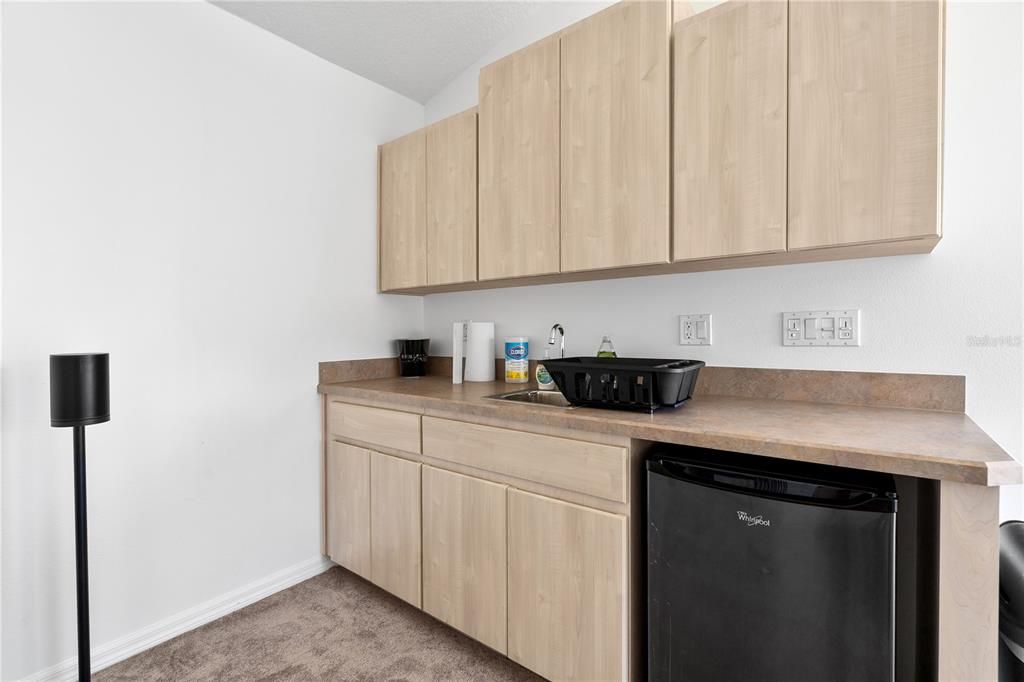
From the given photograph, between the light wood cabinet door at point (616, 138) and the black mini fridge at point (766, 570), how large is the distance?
0.74m

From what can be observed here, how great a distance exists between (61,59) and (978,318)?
295 cm

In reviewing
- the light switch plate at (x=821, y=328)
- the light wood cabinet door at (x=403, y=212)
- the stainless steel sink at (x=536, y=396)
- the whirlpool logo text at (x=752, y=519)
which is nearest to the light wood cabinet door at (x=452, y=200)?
the light wood cabinet door at (x=403, y=212)

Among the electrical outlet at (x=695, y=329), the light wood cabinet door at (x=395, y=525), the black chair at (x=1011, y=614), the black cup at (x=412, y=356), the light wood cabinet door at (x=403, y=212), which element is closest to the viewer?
the black chair at (x=1011, y=614)

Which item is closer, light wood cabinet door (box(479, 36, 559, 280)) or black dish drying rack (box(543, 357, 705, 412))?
black dish drying rack (box(543, 357, 705, 412))

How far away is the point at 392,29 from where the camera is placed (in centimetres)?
226

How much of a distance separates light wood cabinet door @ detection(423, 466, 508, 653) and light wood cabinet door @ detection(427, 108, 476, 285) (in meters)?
0.89

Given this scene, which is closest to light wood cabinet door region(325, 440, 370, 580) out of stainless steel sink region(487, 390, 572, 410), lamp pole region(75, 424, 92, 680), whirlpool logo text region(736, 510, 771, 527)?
stainless steel sink region(487, 390, 572, 410)

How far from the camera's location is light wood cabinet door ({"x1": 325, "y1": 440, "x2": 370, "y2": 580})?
2.18 m

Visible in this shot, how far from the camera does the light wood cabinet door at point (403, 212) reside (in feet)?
7.90

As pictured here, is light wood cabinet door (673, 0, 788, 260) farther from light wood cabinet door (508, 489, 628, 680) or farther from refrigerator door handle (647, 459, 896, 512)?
light wood cabinet door (508, 489, 628, 680)

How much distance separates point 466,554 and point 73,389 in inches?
51.0

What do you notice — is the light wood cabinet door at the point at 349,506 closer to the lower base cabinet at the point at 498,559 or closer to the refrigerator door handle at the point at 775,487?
the lower base cabinet at the point at 498,559

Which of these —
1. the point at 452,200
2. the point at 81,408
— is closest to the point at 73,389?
the point at 81,408

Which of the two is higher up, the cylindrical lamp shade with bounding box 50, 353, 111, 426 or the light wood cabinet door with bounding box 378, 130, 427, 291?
the light wood cabinet door with bounding box 378, 130, 427, 291
